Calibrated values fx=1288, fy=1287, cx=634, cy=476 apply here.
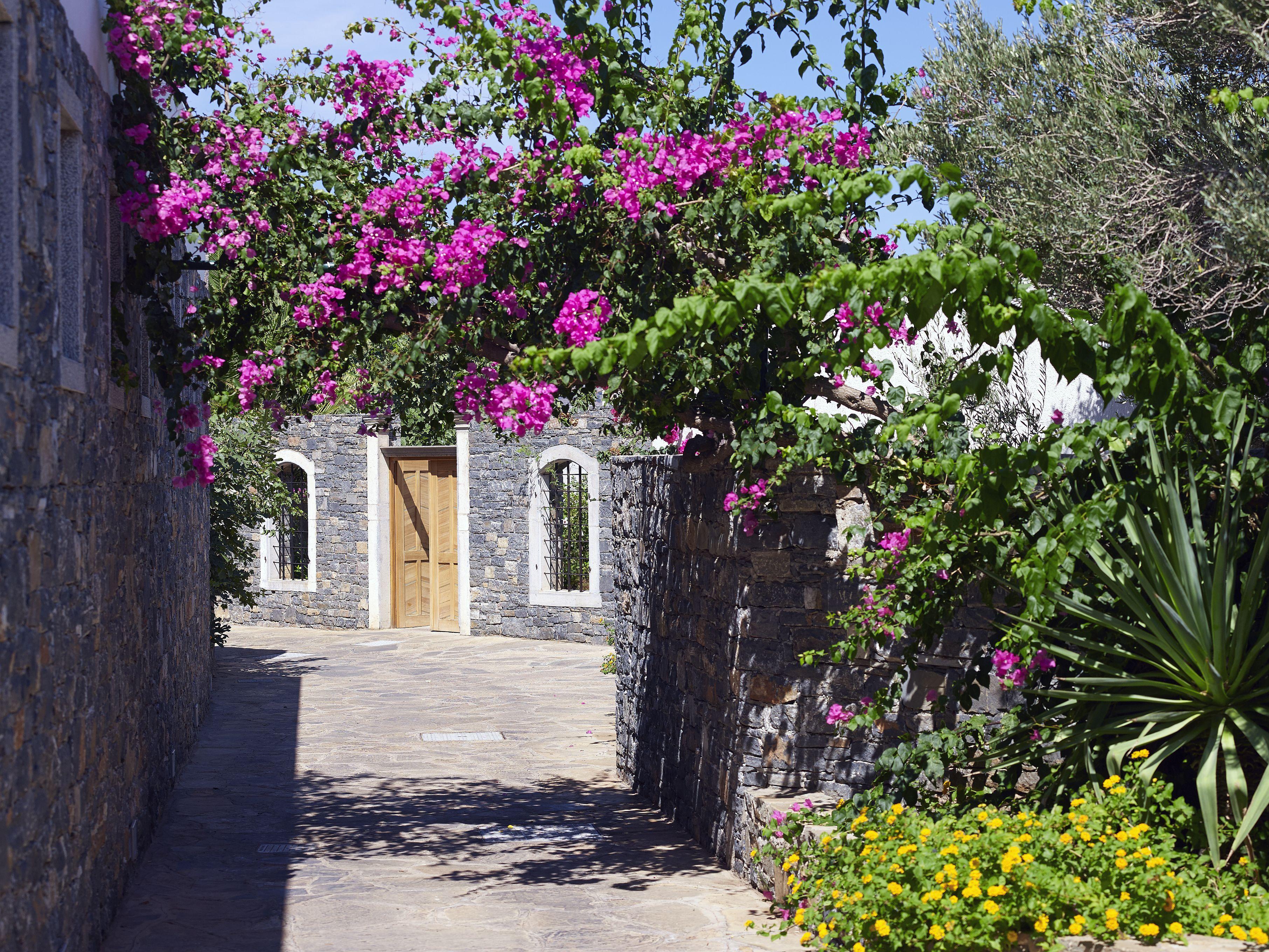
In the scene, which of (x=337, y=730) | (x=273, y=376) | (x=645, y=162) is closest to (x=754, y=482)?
(x=645, y=162)

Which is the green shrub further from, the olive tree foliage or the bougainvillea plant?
the olive tree foliage

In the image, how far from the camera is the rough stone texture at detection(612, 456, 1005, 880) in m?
6.00

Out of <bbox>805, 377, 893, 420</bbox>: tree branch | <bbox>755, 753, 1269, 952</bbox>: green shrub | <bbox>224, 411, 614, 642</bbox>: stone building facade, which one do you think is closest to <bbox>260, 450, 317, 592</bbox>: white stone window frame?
<bbox>224, 411, 614, 642</bbox>: stone building facade

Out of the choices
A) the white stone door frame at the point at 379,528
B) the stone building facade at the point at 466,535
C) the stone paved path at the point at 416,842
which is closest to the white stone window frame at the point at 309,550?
the stone building facade at the point at 466,535

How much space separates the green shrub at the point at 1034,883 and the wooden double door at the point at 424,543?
47.9 feet

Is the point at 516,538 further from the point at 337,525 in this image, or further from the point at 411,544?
the point at 337,525

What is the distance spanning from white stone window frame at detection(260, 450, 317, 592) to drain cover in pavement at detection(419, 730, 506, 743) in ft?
30.6

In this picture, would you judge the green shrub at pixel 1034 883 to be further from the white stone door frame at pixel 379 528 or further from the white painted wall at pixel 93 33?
the white stone door frame at pixel 379 528

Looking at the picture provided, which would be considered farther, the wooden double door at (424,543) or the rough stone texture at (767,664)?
the wooden double door at (424,543)

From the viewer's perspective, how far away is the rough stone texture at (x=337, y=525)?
62.1ft

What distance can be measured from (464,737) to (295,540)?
Answer: 1028 cm

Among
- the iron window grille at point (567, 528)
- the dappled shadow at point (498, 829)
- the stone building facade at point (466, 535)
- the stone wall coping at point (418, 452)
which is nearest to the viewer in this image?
the dappled shadow at point (498, 829)

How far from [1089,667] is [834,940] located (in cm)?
133

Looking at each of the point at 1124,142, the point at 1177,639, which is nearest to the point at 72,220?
the point at 1177,639
